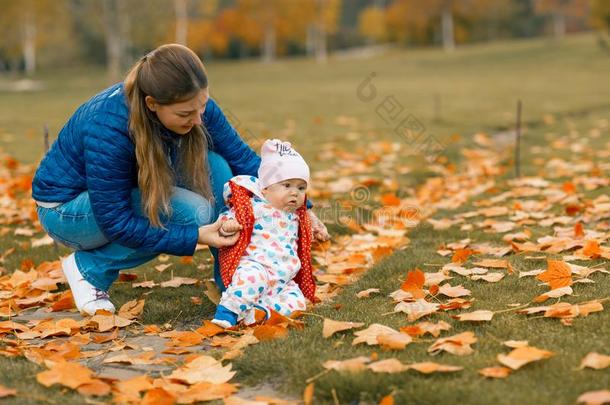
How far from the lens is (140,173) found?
339 centimetres

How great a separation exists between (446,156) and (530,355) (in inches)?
248

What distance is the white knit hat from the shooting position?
11.2ft

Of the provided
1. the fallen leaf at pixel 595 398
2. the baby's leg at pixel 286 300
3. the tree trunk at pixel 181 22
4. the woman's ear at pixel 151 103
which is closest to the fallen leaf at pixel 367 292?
the baby's leg at pixel 286 300

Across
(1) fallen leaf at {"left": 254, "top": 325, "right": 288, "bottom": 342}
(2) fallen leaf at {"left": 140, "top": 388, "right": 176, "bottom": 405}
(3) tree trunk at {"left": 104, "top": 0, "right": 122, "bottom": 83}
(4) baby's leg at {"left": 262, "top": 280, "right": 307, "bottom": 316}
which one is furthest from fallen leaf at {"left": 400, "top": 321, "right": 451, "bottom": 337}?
(3) tree trunk at {"left": 104, "top": 0, "right": 122, "bottom": 83}

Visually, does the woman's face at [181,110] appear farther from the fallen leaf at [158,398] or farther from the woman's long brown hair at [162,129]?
the fallen leaf at [158,398]

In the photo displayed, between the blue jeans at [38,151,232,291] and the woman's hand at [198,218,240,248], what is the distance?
25cm

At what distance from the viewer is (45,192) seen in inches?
145

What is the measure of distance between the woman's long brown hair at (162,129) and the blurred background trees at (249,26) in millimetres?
27048

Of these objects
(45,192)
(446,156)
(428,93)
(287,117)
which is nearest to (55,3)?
(428,93)

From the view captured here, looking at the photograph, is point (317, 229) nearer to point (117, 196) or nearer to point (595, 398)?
point (117, 196)

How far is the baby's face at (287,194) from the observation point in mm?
3424

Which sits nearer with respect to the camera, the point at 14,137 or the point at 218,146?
the point at 218,146

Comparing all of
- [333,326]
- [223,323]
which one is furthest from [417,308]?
[223,323]

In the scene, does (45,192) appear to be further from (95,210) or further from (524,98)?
(524,98)
